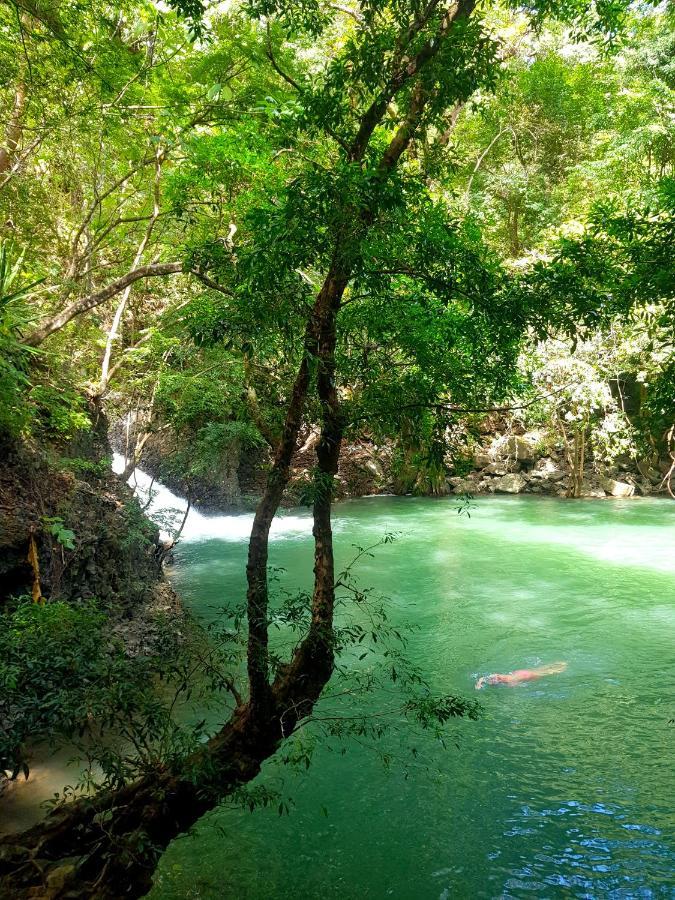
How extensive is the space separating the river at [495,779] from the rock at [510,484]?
8743 millimetres

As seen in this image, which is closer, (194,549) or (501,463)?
(194,549)

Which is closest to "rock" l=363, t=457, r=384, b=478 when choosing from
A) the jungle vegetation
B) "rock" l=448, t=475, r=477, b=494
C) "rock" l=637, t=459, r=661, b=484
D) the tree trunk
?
"rock" l=448, t=475, r=477, b=494

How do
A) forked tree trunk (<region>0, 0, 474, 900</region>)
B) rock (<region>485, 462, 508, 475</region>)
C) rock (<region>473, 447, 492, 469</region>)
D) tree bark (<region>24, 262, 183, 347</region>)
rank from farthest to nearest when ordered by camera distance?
rock (<region>473, 447, 492, 469</region>) → rock (<region>485, 462, 508, 475</region>) → tree bark (<region>24, 262, 183, 347</region>) → forked tree trunk (<region>0, 0, 474, 900</region>)

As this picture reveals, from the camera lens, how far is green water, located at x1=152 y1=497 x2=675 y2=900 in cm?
445

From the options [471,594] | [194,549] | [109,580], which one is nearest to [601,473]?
[471,594]

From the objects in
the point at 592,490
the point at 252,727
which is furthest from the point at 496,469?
the point at 252,727

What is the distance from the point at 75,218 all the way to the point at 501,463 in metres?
15.1

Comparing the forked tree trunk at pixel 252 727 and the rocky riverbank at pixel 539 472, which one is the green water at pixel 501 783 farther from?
the rocky riverbank at pixel 539 472

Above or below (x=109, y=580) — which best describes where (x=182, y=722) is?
below

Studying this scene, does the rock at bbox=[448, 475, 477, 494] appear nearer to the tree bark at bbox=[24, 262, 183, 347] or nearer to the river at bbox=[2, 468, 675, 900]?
the river at bbox=[2, 468, 675, 900]

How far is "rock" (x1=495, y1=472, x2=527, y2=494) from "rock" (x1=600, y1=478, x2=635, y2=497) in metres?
2.52

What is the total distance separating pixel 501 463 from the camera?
68.8 feet

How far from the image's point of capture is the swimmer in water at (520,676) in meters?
7.49

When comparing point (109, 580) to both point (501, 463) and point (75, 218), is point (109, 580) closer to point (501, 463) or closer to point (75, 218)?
point (75, 218)
